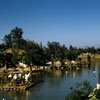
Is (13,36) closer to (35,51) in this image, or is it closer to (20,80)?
(35,51)

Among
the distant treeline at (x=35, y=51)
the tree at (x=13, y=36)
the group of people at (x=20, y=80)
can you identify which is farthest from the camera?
the tree at (x=13, y=36)

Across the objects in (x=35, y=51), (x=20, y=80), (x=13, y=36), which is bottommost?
(x=20, y=80)

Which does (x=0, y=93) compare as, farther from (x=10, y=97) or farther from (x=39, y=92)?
(x=39, y=92)

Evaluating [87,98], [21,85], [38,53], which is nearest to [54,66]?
[38,53]

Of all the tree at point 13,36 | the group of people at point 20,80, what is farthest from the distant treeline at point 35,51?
the group of people at point 20,80

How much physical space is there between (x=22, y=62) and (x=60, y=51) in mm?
18346

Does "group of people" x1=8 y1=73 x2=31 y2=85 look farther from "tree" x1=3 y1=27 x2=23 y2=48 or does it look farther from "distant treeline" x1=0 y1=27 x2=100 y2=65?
"tree" x1=3 y1=27 x2=23 y2=48

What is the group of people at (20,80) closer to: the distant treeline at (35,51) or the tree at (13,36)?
the distant treeline at (35,51)

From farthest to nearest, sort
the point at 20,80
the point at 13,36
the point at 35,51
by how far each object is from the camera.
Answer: the point at 13,36 → the point at 35,51 → the point at 20,80

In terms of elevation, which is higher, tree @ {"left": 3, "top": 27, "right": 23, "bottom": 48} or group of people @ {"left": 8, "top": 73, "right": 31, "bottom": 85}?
tree @ {"left": 3, "top": 27, "right": 23, "bottom": 48}

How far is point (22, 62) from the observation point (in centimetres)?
5041

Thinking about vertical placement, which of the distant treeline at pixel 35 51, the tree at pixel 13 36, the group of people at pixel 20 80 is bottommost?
the group of people at pixel 20 80

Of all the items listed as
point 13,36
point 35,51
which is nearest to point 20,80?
point 35,51

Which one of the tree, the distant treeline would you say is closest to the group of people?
the distant treeline
